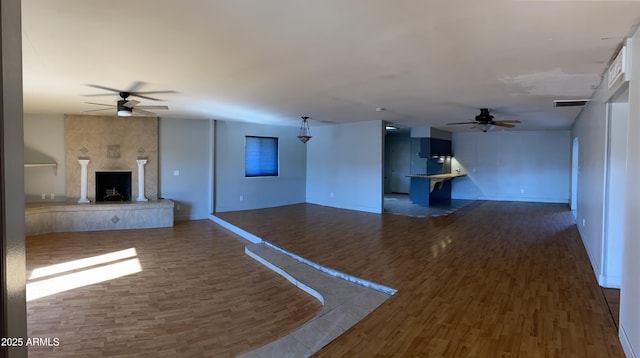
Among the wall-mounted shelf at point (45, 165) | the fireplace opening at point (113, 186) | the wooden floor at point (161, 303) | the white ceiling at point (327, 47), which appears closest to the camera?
the white ceiling at point (327, 47)

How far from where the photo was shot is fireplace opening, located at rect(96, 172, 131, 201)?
7414 millimetres

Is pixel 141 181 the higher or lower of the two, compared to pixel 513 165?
lower

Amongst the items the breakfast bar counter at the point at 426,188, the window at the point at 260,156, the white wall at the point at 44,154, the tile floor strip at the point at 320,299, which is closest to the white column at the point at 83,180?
the white wall at the point at 44,154

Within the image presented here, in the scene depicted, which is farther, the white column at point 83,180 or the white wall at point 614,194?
the white column at point 83,180

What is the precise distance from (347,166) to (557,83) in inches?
219

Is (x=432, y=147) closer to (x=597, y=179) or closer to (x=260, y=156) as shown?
(x=260, y=156)

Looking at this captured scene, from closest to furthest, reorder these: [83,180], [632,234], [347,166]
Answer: [632,234] → [83,180] → [347,166]

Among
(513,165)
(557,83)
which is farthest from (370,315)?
(513,165)

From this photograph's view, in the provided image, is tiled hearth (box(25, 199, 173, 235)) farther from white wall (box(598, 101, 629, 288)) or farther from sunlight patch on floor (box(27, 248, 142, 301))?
white wall (box(598, 101, 629, 288))

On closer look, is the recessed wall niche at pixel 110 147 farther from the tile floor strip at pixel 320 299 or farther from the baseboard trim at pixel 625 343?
the baseboard trim at pixel 625 343

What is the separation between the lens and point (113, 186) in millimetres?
7586

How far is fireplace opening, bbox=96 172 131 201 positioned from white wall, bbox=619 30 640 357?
8525mm

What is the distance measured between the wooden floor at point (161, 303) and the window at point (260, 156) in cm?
377

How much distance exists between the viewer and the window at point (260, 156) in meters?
8.95
